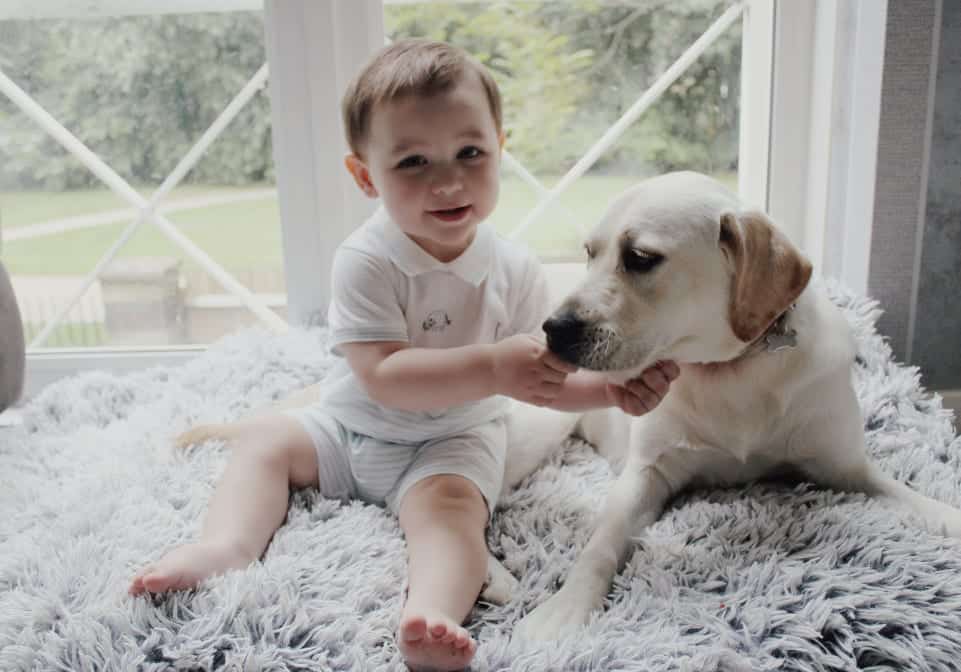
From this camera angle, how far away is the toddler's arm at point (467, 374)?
Result: 3.59 ft

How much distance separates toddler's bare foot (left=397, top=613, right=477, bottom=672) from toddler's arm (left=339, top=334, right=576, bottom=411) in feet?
1.06

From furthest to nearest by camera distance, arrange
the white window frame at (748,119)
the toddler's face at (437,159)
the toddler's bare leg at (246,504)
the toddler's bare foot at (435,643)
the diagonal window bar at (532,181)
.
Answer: the diagonal window bar at (532,181), the white window frame at (748,119), the toddler's face at (437,159), the toddler's bare leg at (246,504), the toddler's bare foot at (435,643)

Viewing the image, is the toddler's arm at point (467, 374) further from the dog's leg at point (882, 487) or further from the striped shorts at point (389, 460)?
the dog's leg at point (882, 487)

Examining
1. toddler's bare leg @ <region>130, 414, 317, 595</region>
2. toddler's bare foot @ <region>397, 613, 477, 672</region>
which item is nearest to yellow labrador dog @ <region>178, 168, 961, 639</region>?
toddler's bare foot @ <region>397, 613, 477, 672</region>

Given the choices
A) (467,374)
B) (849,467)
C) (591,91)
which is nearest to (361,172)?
(467,374)

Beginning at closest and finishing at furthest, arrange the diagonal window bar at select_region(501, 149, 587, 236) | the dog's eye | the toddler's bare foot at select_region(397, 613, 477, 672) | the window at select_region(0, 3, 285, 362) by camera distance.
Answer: the toddler's bare foot at select_region(397, 613, 477, 672) → the dog's eye → the window at select_region(0, 3, 285, 362) → the diagonal window bar at select_region(501, 149, 587, 236)

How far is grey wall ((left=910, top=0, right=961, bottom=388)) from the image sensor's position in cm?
162

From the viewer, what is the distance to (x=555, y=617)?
1.00 meters

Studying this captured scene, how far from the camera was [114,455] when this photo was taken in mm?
1469

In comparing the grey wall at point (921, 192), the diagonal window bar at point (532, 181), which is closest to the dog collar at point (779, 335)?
the grey wall at point (921, 192)

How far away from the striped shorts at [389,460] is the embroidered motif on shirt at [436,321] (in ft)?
0.56

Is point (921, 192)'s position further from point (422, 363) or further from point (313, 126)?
point (313, 126)

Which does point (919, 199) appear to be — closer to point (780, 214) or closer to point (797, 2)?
point (780, 214)

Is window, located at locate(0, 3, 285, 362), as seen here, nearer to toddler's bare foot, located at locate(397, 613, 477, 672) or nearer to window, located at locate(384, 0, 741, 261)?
window, located at locate(384, 0, 741, 261)
